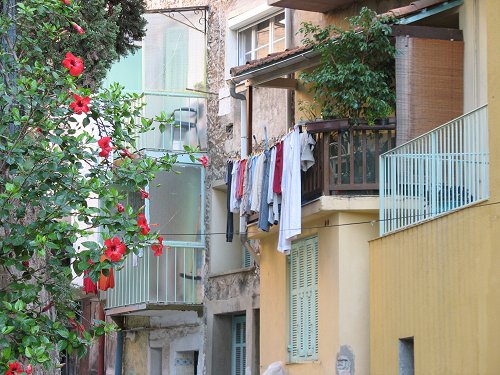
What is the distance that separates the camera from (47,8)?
13.8 metres

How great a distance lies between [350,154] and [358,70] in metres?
1.20

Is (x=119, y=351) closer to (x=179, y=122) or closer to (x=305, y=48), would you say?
(x=179, y=122)

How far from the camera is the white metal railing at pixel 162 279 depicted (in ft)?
86.4

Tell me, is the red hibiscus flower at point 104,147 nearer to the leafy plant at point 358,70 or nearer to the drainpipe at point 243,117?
the leafy plant at point 358,70

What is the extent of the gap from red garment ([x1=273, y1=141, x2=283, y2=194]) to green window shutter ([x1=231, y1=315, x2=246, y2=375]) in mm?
6238

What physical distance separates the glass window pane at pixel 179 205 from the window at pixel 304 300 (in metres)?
6.15

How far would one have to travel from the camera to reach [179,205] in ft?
90.0

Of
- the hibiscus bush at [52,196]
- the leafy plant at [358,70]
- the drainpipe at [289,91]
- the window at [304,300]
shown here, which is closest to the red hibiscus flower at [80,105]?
the hibiscus bush at [52,196]

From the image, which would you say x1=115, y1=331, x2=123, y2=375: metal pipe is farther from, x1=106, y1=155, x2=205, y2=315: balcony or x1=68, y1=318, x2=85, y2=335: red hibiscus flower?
x1=68, y1=318, x2=85, y2=335: red hibiscus flower

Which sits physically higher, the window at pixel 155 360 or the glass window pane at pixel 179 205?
the glass window pane at pixel 179 205

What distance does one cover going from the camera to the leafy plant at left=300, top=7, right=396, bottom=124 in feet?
63.6

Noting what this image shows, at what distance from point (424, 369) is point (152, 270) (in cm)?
1071

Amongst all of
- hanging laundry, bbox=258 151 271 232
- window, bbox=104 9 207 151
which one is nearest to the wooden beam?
hanging laundry, bbox=258 151 271 232

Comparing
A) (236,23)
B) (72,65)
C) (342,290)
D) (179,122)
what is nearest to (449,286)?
(342,290)
